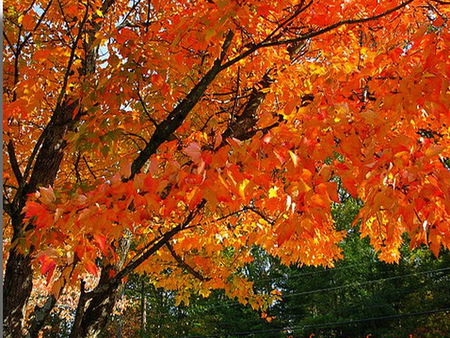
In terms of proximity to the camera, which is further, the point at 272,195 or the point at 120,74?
the point at 120,74

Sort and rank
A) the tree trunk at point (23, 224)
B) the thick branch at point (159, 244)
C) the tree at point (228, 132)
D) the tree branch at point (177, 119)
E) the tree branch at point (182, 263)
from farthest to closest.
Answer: the tree branch at point (182, 263), the thick branch at point (159, 244), the tree trunk at point (23, 224), the tree branch at point (177, 119), the tree at point (228, 132)

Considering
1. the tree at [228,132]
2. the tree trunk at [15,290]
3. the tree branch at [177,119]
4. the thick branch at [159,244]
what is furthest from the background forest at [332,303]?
the tree branch at [177,119]

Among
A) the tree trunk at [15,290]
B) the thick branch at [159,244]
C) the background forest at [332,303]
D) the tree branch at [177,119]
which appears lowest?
the tree trunk at [15,290]

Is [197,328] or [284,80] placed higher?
[197,328]

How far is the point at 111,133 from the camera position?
2625 mm

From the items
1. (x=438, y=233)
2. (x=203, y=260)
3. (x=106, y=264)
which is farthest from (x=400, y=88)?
(x=203, y=260)

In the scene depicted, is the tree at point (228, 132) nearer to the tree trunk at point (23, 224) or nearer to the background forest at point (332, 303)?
the tree trunk at point (23, 224)

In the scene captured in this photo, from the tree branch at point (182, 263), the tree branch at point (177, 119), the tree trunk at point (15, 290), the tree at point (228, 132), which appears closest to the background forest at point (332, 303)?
the tree branch at point (182, 263)

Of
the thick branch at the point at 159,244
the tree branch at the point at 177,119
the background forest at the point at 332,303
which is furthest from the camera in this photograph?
the background forest at the point at 332,303

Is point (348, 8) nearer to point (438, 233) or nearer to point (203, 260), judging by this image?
point (438, 233)

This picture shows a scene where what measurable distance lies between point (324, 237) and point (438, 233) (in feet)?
13.0

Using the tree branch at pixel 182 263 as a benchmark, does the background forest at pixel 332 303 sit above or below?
above

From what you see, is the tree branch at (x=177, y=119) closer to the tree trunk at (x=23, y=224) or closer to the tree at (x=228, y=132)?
the tree at (x=228, y=132)

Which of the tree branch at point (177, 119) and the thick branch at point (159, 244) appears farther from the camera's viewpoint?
the thick branch at point (159, 244)
